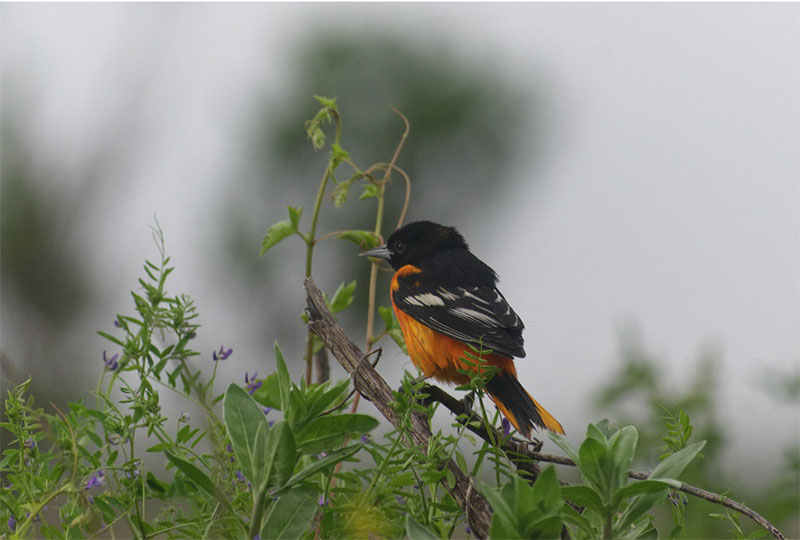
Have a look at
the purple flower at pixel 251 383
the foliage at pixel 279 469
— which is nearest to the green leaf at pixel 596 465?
the foliage at pixel 279 469

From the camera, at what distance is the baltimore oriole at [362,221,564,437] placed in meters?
1.82

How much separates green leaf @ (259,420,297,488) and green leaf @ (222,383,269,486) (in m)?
0.03

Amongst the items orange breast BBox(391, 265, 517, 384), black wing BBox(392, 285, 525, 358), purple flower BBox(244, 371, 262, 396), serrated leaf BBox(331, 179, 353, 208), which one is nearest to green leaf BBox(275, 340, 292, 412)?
purple flower BBox(244, 371, 262, 396)

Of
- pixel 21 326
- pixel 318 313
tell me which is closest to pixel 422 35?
pixel 21 326

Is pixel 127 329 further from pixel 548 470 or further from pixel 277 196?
pixel 277 196

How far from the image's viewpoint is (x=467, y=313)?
215cm

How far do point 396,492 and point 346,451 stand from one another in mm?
170

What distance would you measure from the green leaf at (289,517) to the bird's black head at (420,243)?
6.48 feet

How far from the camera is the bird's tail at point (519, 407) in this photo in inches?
66.3

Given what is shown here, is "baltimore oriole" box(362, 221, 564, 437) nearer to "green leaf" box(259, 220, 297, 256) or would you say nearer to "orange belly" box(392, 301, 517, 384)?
"orange belly" box(392, 301, 517, 384)

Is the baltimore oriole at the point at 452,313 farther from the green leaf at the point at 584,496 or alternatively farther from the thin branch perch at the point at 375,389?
the green leaf at the point at 584,496

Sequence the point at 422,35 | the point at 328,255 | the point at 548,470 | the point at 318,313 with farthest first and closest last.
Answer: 1. the point at 422,35
2. the point at 328,255
3. the point at 318,313
4. the point at 548,470

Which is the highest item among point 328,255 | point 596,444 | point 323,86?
point 596,444

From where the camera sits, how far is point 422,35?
8375 millimetres
